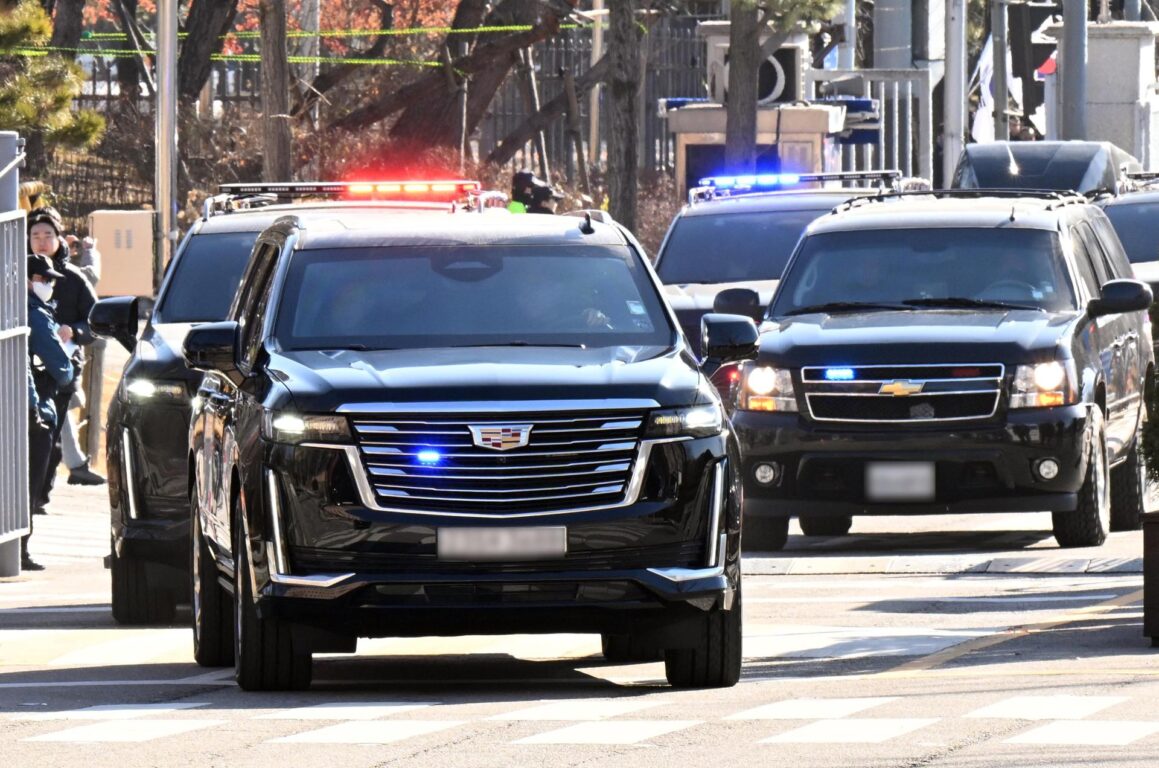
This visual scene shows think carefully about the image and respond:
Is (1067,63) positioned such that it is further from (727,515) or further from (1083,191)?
(727,515)

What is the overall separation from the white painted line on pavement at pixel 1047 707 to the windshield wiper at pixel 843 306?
23.1 ft

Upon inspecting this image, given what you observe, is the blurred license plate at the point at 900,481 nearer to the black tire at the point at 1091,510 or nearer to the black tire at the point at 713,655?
the black tire at the point at 1091,510

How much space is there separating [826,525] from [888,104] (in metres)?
36.0

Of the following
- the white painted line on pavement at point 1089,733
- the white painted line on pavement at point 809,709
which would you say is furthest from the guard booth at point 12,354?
the white painted line on pavement at point 1089,733

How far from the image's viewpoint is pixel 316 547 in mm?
10203

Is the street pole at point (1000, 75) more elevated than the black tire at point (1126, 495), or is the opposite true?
Answer: the street pole at point (1000, 75)

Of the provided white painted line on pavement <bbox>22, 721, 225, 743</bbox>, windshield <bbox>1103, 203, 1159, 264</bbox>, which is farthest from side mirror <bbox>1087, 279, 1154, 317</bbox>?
windshield <bbox>1103, 203, 1159, 264</bbox>

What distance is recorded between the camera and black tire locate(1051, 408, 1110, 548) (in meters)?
16.4

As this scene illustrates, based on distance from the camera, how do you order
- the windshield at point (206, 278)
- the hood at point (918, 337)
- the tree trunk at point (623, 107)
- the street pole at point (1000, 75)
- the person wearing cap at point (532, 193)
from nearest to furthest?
the windshield at point (206, 278), the hood at point (918, 337), the person wearing cap at point (532, 193), the tree trunk at point (623, 107), the street pole at point (1000, 75)

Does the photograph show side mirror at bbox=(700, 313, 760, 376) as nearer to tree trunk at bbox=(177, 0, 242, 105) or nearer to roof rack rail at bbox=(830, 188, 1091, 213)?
roof rack rail at bbox=(830, 188, 1091, 213)

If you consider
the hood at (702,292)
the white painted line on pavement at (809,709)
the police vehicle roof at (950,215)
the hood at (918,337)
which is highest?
the police vehicle roof at (950,215)

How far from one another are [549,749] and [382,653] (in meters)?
3.64

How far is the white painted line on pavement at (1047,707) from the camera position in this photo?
9.59m

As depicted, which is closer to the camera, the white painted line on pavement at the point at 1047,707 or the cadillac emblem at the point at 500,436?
the white painted line on pavement at the point at 1047,707
